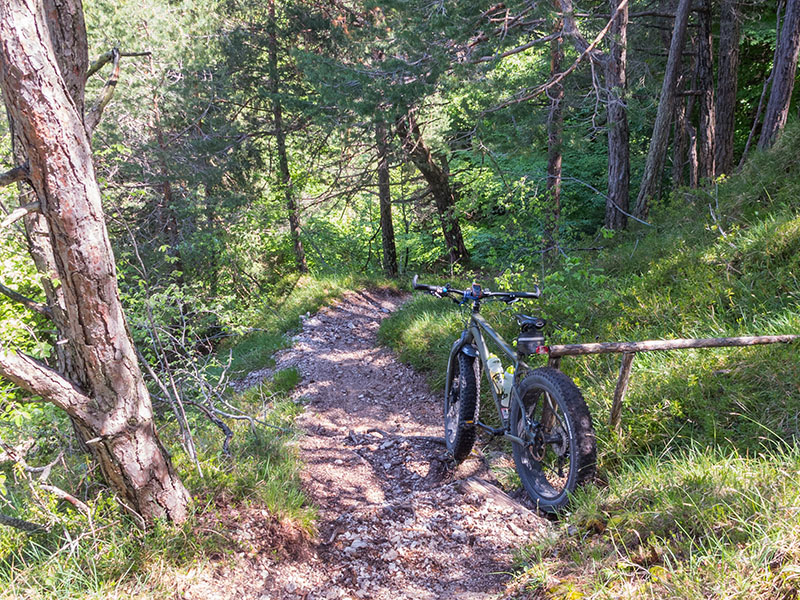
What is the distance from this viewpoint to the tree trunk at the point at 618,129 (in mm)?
8180

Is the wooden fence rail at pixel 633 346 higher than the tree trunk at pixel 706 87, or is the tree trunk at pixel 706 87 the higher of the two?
the tree trunk at pixel 706 87

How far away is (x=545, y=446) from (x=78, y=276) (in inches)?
117

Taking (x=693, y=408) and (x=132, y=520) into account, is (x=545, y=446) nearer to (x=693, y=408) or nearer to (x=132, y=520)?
(x=693, y=408)

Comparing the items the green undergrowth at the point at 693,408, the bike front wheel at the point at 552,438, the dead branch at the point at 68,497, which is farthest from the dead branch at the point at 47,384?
the bike front wheel at the point at 552,438

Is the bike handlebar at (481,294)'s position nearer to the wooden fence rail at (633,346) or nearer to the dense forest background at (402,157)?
the wooden fence rail at (633,346)

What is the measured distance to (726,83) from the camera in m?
9.41

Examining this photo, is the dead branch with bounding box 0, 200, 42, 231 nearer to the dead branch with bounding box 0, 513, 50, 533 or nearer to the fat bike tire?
the dead branch with bounding box 0, 513, 50, 533

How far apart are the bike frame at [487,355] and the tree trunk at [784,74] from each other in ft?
20.6

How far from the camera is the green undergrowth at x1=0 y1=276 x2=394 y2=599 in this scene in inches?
93.7

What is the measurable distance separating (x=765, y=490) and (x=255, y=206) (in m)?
11.9

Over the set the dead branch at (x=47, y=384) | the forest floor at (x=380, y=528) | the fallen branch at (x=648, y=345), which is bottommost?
the forest floor at (x=380, y=528)

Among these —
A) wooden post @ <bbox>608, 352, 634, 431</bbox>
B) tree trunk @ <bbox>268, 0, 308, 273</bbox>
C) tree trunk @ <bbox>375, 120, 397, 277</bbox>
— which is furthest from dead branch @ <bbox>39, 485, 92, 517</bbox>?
tree trunk @ <bbox>268, 0, 308, 273</bbox>

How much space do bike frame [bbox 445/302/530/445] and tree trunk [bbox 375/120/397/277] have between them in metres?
6.27

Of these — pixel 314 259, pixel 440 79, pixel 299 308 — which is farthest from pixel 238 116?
pixel 440 79
